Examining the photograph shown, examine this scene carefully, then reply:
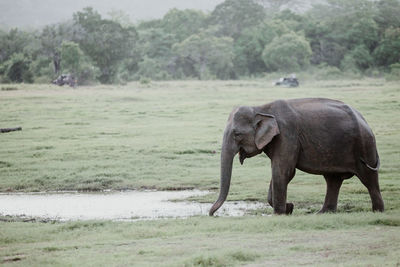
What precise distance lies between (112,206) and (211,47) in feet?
183

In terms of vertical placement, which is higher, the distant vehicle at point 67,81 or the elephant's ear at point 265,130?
the elephant's ear at point 265,130

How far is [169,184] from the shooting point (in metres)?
14.3

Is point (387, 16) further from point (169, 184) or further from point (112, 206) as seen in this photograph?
point (112, 206)

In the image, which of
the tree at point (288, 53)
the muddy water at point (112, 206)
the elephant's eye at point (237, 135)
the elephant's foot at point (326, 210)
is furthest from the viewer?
the tree at point (288, 53)

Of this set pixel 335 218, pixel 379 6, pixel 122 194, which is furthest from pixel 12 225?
pixel 379 6

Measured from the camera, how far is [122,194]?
44.8 feet

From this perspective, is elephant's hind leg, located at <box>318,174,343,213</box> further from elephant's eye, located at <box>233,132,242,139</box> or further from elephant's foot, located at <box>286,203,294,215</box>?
elephant's eye, located at <box>233,132,242,139</box>

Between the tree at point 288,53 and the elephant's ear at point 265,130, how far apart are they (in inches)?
2124

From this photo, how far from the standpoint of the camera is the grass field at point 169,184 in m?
7.70

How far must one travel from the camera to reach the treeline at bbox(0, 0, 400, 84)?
178 feet

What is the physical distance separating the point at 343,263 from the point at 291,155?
11.3ft

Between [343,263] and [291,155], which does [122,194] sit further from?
[343,263]

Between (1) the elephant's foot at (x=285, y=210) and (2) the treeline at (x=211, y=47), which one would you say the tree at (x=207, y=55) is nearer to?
(2) the treeline at (x=211, y=47)

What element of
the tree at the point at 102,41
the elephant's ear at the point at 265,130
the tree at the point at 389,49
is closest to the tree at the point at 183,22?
the tree at the point at 102,41
